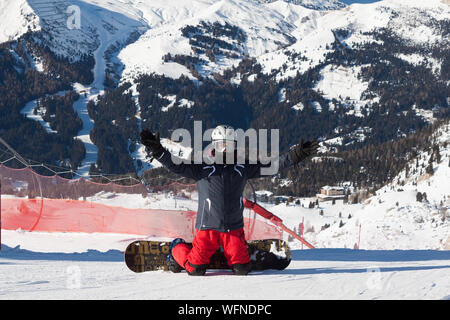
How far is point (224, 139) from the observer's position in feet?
12.4

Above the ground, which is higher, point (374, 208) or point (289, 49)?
point (289, 49)

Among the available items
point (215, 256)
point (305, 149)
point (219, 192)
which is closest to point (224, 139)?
point (219, 192)

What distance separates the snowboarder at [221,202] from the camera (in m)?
3.65

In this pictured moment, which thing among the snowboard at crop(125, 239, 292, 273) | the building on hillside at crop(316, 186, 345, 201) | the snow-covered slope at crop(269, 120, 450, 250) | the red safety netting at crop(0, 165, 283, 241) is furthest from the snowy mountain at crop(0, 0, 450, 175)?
the snowboard at crop(125, 239, 292, 273)

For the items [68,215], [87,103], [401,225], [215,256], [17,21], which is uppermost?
[17,21]

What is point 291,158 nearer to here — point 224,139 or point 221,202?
point 224,139

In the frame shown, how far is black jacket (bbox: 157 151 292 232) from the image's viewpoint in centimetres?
365

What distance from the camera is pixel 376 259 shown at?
5199mm

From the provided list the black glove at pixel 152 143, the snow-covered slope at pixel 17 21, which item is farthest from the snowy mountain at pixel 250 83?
the black glove at pixel 152 143

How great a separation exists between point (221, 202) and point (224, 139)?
61cm

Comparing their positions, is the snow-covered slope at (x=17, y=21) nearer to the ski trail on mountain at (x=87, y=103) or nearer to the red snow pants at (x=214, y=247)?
the ski trail on mountain at (x=87, y=103)
